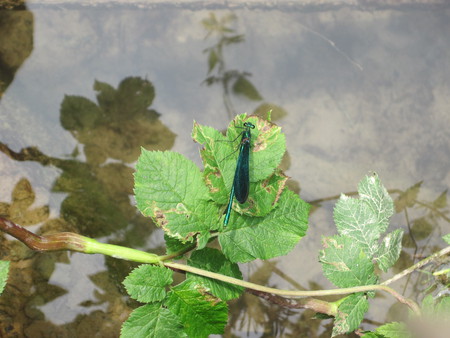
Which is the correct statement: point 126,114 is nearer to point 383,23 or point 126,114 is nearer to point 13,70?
point 13,70

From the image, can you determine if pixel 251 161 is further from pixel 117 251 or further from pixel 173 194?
pixel 117 251

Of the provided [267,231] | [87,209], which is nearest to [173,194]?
[267,231]

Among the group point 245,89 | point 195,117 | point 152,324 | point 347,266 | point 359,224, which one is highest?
point 245,89

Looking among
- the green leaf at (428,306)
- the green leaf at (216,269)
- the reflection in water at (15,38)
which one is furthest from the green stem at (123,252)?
the reflection in water at (15,38)

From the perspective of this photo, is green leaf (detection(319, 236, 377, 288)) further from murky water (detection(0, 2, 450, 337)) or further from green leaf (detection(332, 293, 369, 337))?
murky water (detection(0, 2, 450, 337))

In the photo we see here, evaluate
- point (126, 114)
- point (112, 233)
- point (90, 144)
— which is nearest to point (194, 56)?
point (126, 114)

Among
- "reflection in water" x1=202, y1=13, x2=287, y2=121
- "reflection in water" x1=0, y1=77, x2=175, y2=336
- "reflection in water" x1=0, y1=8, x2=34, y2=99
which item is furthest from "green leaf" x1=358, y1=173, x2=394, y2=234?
"reflection in water" x1=0, y1=8, x2=34, y2=99

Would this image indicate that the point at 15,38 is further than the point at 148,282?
Yes

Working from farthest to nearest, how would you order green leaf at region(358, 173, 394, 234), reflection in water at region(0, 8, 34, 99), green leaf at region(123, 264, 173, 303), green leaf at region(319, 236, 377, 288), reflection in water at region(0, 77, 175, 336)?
1. reflection in water at region(0, 8, 34, 99)
2. reflection in water at region(0, 77, 175, 336)
3. green leaf at region(358, 173, 394, 234)
4. green leaf at region(319, 236, 377, 288)
5. green leaf at region(123, 264, 173, 303)
